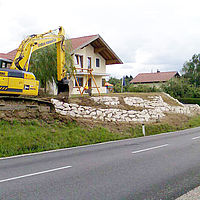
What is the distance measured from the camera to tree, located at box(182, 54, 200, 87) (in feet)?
199

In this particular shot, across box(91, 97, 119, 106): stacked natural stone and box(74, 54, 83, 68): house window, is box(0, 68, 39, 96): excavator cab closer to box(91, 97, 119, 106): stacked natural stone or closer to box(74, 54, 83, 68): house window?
box(91, 97, 119, 106): stacked natural stone

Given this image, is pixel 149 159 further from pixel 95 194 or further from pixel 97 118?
pixel 97 118

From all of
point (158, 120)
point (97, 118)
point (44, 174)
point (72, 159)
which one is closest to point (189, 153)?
point (72, 159)

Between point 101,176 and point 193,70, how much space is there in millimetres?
60255

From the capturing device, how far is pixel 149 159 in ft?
32.2

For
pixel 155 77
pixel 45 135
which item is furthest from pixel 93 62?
pixel 155 77

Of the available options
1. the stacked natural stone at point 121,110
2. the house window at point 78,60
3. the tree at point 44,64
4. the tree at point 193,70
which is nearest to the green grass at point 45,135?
the stacked natural stone at point 121,110

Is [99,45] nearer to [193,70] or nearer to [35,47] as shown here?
[35,47]

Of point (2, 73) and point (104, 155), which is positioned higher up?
point (2, 73)

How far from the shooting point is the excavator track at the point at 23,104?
1481 centimetres

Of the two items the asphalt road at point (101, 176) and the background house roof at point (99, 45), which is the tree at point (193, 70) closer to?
the background house roof at point (99, 45)

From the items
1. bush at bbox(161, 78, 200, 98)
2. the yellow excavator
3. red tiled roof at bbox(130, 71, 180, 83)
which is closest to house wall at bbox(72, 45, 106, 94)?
bush at bbox(161, 78, 200, 98)

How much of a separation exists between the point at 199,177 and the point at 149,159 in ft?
8.76

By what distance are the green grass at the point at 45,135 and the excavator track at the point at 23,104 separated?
1.03m
